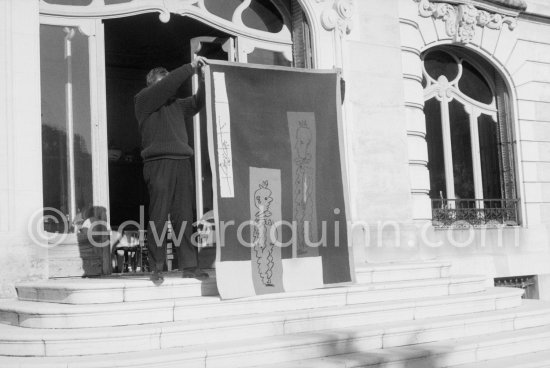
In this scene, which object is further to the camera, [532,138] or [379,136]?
[532,138]

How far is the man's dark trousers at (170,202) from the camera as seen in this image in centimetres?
716

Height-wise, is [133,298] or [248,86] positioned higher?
[248,86]

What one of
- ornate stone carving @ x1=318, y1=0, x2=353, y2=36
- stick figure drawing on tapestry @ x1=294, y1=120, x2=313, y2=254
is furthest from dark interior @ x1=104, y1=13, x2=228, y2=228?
stick figure drawing on tapestry @ x1=294, y1=120, x2=313, y2=254

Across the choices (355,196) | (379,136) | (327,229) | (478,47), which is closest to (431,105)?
(478,47)

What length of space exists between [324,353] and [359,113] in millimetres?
5111

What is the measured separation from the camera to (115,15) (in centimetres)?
985

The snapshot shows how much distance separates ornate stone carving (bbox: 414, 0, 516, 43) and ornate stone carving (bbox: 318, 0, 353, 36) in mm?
1628

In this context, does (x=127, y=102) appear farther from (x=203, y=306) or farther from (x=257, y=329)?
(x=257, y=329)

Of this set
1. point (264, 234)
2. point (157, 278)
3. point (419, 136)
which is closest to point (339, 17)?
point (419, 136)

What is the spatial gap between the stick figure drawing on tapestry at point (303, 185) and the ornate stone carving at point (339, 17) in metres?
3.11

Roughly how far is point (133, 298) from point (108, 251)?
265 cm

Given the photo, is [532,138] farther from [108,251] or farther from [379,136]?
[108,251]

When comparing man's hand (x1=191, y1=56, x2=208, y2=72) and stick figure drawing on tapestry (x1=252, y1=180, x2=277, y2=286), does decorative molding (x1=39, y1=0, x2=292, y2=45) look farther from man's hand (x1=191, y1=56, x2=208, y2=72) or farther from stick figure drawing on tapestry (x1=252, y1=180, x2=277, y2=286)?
stick figure drawing on tapestry (x1=252, y1=180, x2=277, y2=286)

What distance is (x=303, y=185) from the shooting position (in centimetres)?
815
